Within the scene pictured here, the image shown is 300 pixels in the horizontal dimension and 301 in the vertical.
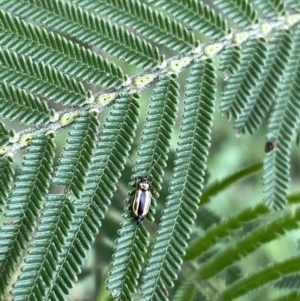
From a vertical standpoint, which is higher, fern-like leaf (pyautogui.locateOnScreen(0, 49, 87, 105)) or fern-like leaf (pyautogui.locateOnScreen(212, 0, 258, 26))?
fern-like leaf (pyautogui.locateOnScreen(212, 0, 258, 26))

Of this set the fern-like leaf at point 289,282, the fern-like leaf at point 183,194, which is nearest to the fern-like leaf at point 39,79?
the fern-like leaf at point 183,194

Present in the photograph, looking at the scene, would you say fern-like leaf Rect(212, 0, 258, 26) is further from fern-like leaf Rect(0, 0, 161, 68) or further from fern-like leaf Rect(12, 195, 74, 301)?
fern-like leaf Rect(12, 195, 74, 301)

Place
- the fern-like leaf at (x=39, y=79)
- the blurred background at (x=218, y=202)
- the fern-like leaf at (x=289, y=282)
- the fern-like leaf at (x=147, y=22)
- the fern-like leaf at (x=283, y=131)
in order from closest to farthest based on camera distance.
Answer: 1. the fern-like leaf at (x=39, y=79)
2. the fern-like leaf at (x=147, y=22)
3. the fern-like leaf at (x=283, y=131)
4. the fern-like leaf at (x=289, y=282)
5. the blurred background at (x=218, y=202)

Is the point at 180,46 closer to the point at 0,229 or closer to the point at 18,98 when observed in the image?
the point at 18,98

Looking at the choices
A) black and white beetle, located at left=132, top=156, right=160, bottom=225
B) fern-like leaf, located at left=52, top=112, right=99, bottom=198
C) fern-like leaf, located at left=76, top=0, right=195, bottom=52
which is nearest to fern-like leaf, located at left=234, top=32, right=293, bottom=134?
fern-like leaf, located at left=76, top=0, right=195, bottom=52

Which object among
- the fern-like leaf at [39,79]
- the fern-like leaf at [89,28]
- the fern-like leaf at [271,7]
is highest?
the fern-like leaf at [271,7]

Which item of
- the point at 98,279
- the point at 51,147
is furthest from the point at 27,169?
the point at 98,279

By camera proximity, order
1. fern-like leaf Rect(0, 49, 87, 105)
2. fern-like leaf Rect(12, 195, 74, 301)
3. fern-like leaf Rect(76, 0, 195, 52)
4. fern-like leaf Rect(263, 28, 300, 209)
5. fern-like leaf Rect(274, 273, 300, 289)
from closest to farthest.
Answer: fern-like leaf Rect(12, 195, 74, 301)
fern-like leaf Rect(0, 49, 87, 105)
fern-like leaf Rect(76, 0, 195, 52)
fern-like leaf Rect(263, 28, 300, 209)
fern-like leaf Rect(274, 273, 300, 289)

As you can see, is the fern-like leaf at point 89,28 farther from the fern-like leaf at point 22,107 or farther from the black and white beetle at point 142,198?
the black and white beetle at point 142,198
